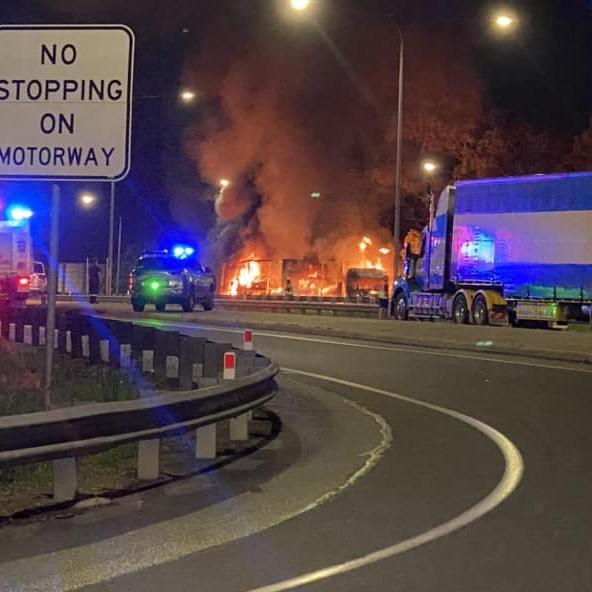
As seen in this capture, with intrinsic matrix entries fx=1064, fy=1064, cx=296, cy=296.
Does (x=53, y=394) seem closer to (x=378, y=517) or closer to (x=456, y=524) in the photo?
(x=378, y=517)

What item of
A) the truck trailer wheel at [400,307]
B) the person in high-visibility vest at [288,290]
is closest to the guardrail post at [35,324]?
the truck trailer wheel at [400,307]

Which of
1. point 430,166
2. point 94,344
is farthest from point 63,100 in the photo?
point 430,166

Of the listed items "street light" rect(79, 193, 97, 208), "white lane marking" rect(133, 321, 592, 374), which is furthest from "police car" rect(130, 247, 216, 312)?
"street light" rect(79, 193, 97, 208)

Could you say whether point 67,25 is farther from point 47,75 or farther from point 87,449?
point 87,449

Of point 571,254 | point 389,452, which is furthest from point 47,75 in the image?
point 571,254

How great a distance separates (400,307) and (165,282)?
8265mm

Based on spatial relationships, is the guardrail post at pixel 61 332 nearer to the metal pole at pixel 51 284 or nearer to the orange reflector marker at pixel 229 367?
the orange reflector marker at pixel 229 367

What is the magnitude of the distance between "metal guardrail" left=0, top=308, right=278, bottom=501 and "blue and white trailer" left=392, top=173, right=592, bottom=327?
16432mm

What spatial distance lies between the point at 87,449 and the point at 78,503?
20.9 inches

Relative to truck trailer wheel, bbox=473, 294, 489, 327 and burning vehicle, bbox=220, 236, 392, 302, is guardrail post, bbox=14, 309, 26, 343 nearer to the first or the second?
truck trailer wheel, bbox=473, 294, 489, 327

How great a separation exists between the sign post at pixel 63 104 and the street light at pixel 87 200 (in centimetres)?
5782

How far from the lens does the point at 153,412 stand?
26.5ft

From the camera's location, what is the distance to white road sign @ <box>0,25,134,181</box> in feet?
29.5

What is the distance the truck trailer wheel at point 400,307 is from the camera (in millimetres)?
36369
